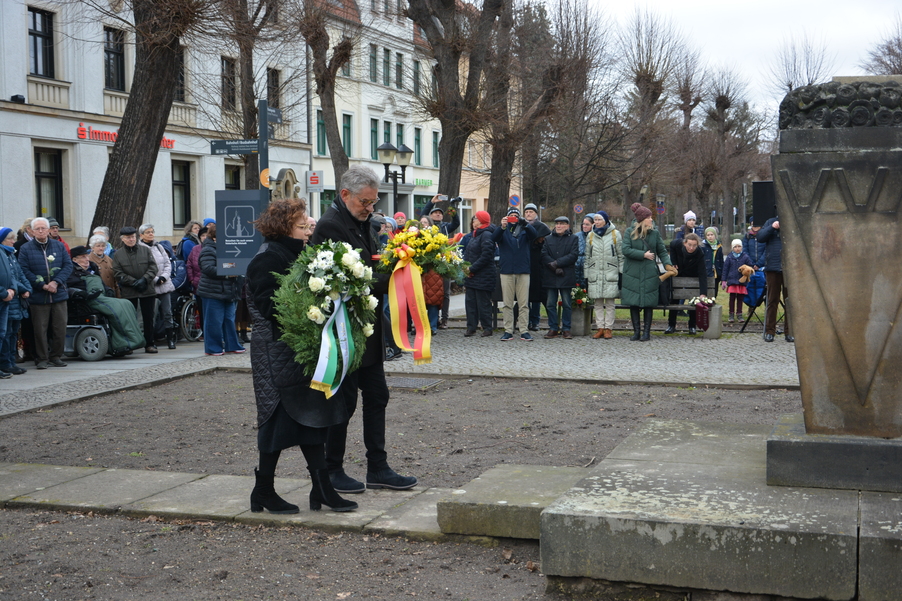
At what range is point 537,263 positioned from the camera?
53.8 ft

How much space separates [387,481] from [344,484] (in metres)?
0.30

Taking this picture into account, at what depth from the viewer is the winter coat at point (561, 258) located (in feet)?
51.5

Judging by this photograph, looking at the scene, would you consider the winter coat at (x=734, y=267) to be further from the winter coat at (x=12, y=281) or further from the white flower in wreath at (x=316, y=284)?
the white flower in wreath at (x=316, y=284)

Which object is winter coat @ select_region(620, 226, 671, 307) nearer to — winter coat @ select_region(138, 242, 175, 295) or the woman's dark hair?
winter coat @ select_region(138, 242, 175, 295)

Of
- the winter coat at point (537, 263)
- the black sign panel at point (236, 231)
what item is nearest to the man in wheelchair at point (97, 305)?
the black sign panel at point (236, 231)

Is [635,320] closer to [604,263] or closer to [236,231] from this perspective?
[604,263]

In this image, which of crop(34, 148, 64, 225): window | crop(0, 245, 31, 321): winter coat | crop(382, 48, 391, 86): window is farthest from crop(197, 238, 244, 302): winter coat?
crop(382, 48, 391, 86): window

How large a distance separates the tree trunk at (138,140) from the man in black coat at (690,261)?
913cm

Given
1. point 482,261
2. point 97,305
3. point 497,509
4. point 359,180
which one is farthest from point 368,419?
point 482,261

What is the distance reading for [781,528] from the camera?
3996 mm

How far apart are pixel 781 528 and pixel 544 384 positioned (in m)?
7.21

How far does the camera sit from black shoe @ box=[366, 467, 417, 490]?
6.20m

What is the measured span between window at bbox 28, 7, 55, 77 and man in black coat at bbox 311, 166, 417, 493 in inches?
972

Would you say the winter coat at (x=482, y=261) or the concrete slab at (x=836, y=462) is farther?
the winter coat at (x=482, y=261)
